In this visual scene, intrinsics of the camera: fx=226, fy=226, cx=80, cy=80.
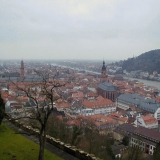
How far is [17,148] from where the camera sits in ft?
25.5

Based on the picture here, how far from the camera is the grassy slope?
7.13 m

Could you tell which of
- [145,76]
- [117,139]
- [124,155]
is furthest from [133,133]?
[145,76]

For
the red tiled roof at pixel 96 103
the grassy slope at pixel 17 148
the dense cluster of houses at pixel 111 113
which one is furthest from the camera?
the red tiled roof at pixel 96 103

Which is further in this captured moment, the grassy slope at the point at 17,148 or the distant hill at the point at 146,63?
the distant hill at the point at 146,63

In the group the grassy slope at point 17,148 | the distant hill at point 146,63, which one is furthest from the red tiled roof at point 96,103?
the distant hill at point 146,63

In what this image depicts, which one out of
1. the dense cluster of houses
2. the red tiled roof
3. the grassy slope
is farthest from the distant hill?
the grassy slope

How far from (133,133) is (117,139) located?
1.81 metres

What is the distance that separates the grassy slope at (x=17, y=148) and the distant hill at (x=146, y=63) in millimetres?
106342

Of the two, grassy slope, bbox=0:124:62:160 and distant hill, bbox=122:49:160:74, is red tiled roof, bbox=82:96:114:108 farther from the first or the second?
distant hill, bbox=122:49:160:74

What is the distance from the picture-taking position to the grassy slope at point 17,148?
Result: 7.13m

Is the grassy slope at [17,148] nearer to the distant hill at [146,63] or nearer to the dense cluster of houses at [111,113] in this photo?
the dense cluster of houses at [111,113]

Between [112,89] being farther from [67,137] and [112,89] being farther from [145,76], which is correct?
[145,76]

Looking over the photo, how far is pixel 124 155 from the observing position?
17438 millimetres

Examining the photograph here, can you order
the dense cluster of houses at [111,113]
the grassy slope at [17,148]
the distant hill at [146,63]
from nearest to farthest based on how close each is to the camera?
the grassy slope at [17,148] → the dense cluster of houses at [111,113] → the distant hill at [146,63]
